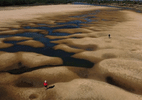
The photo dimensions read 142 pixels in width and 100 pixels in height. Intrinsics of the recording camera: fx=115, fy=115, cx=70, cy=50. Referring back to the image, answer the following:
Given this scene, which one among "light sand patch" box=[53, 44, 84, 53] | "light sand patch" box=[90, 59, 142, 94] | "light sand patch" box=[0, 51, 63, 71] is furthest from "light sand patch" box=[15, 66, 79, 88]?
"light sand patch" box=[53, 44, 84, 53]

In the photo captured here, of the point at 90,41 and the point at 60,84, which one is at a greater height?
the point at 90,41

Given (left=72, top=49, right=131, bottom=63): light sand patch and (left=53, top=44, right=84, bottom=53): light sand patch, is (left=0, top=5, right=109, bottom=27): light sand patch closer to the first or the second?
(left=53, top=44, right=84, bottom=53): light sand patch

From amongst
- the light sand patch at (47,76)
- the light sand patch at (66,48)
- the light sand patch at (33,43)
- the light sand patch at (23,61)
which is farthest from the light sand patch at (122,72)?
the light sand patch at (33,43)

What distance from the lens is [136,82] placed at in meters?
8.29

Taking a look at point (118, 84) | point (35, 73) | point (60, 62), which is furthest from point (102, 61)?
point (35, 73)

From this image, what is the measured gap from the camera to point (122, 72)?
9.31 m

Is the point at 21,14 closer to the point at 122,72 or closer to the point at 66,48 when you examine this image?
the point at 66,48

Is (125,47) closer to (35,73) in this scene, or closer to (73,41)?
(73,41)

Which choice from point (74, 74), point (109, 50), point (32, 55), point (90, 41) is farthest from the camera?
point (90, 41)

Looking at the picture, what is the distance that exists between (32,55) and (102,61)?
738 centimetres

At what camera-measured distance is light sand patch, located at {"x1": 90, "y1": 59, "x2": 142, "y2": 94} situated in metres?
8.18

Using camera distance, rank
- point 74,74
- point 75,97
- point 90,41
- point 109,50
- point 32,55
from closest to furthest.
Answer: point 75,97, point 74,74, point 32,55, point 109,50, point 90,41

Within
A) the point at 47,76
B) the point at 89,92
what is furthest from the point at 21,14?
the point at 89,92

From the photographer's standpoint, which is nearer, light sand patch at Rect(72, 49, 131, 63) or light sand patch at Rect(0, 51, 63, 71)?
light sand patch at Rect(0, 51, 63, 71)
